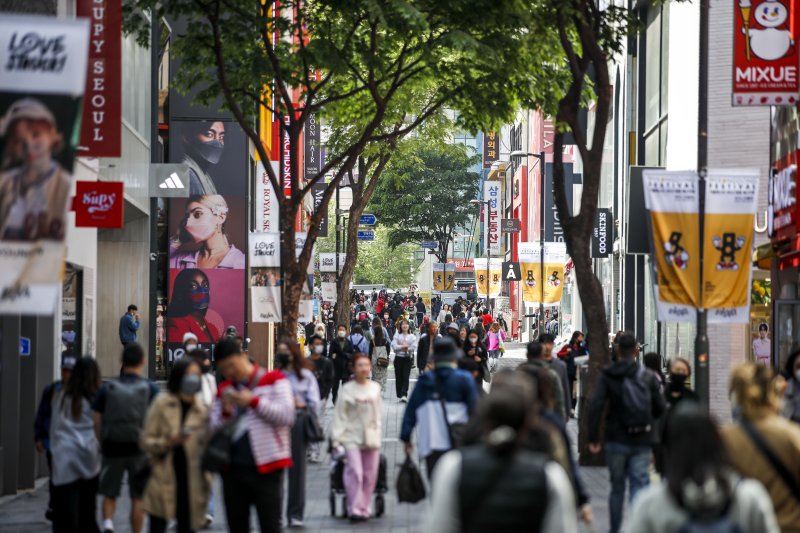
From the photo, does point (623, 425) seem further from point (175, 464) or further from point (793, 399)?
point (175, 464)

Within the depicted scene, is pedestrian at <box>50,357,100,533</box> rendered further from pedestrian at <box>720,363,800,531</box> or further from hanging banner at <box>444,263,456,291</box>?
hanging banner at <box>444,263,456,291</box>

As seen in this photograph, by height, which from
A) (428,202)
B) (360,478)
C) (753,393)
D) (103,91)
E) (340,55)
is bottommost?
(360,478)

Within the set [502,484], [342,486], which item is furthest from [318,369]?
[502,484]

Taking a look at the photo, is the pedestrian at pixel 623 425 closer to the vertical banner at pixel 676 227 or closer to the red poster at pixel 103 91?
the vertical banner at pixel 676 227

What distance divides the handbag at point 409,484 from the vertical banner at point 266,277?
10586mm

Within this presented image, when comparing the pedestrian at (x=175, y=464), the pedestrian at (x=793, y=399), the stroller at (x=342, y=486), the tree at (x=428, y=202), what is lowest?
the stroller at (x=342, y=486)

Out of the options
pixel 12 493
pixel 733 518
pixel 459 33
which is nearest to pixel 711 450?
pixel 733 518

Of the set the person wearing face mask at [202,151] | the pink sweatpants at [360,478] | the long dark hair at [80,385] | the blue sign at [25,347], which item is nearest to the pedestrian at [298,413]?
the pink sweatpants at [360,478]

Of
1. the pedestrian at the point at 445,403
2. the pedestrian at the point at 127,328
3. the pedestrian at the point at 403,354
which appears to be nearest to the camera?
the pedestrian at the point at 445,403

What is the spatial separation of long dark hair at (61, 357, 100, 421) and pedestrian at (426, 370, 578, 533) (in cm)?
691

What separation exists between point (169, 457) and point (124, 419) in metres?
1.70

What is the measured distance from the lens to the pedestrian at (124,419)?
38.6 ft

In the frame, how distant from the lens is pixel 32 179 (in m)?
9.46

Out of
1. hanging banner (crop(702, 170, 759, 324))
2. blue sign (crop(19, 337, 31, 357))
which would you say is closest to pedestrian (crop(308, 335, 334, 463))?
blue sign (crop(19, 337, 31, 357))
